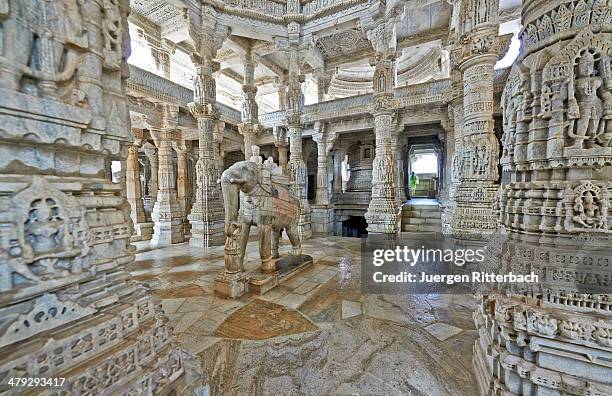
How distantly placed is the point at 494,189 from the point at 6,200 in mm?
6102

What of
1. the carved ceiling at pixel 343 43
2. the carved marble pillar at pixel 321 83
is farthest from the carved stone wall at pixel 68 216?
the carved marble pillar at pixel 321 83

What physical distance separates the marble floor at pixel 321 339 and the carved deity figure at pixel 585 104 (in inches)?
89.4

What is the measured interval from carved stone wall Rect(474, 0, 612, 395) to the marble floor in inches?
23.1

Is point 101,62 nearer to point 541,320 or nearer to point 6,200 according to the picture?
point 6,200

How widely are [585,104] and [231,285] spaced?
14.5ft

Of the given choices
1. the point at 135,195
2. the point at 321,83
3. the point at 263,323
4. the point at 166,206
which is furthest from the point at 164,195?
the point at 321,83

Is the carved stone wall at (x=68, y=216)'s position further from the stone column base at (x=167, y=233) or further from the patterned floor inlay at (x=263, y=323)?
the stone column base at (x=167, y=233)

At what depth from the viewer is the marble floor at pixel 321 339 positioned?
6.65ft

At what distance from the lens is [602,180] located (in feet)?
5.73

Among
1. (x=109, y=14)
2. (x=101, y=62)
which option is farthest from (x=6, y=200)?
(x=109, y=14)

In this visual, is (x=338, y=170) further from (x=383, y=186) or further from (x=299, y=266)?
(x=299, y=266)

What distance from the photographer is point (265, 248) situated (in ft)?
14.2

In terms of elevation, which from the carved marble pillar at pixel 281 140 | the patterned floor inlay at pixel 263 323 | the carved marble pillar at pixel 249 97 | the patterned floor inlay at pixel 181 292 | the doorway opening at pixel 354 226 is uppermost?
the carved marble pillar at pixel 249 97

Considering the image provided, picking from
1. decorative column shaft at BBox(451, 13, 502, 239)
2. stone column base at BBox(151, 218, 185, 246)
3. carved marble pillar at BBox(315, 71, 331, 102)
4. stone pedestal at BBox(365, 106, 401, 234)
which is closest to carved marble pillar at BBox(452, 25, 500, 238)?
decorative column shaft at BBox(451, 13, 502, 239)
